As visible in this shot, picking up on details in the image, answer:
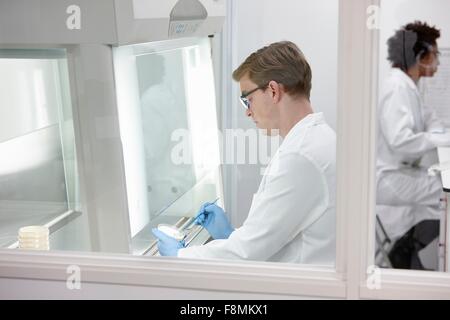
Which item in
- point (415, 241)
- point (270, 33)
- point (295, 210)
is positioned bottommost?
point (415, 241)

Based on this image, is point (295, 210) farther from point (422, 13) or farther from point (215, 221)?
point (422, 13)

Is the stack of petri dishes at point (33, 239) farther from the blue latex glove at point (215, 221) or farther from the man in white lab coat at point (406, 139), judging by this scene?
the man in white lab coat at point (406, 139)

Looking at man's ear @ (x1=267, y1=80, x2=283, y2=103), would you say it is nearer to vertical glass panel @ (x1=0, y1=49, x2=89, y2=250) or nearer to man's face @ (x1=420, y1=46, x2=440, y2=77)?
man's face @ (x1=420, y1=46, x2=440, y2=77)

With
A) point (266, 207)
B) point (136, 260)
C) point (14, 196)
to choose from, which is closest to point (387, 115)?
point (266, 207)

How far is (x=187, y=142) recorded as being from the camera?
262 centimetres

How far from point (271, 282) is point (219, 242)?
40cm

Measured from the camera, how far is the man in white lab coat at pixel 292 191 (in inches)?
72.9

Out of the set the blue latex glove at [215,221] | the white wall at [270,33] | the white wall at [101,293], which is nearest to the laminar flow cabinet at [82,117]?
the blue latex glove at [215,221]

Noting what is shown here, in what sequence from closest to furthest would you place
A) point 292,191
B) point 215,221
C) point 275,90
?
point 292,191, point 275,90, point 215,221

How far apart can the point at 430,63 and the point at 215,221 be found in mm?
924

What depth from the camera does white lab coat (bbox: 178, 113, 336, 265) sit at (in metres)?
1.85

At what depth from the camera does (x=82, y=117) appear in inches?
79.6

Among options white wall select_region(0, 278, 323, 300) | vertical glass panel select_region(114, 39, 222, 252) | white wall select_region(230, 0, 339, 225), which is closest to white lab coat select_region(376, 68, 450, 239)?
white wall select_region(230, 0, 339, 225)

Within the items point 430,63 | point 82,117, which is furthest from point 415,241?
point 82,117
